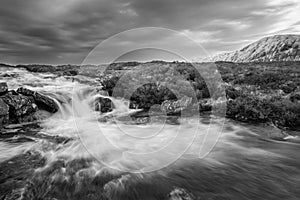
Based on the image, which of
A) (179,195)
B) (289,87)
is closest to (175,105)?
(179,195)

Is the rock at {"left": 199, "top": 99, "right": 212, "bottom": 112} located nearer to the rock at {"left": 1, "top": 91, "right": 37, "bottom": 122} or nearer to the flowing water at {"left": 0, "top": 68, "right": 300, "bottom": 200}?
the flowing water at {"left": 0, "top": 68, "right": 300, "bottom": 200}

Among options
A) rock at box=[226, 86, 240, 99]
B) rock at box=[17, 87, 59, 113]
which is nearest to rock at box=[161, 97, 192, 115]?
rock at box=[226, 86, 240, 99]

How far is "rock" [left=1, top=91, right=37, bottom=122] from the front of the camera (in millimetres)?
9953

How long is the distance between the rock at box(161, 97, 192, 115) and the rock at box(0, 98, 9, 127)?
329 inches

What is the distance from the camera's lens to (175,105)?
12367 millimetres

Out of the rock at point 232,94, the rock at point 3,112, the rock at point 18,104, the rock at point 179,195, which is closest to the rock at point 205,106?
the rock at point 232,94

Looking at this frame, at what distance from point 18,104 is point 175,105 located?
28.8ft

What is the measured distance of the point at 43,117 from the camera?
1083 cm

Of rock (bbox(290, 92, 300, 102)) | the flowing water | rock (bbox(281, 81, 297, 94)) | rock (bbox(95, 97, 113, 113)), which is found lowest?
the flowing water

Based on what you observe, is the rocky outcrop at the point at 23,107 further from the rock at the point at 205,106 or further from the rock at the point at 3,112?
the rock at the point at 205,106

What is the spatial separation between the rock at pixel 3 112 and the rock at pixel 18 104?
0.31 m

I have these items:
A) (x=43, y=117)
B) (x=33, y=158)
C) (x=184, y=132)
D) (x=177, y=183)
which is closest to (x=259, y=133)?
(x=184, y=132)

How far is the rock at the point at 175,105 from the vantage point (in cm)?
1208

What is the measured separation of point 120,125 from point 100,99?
4.02 meters
